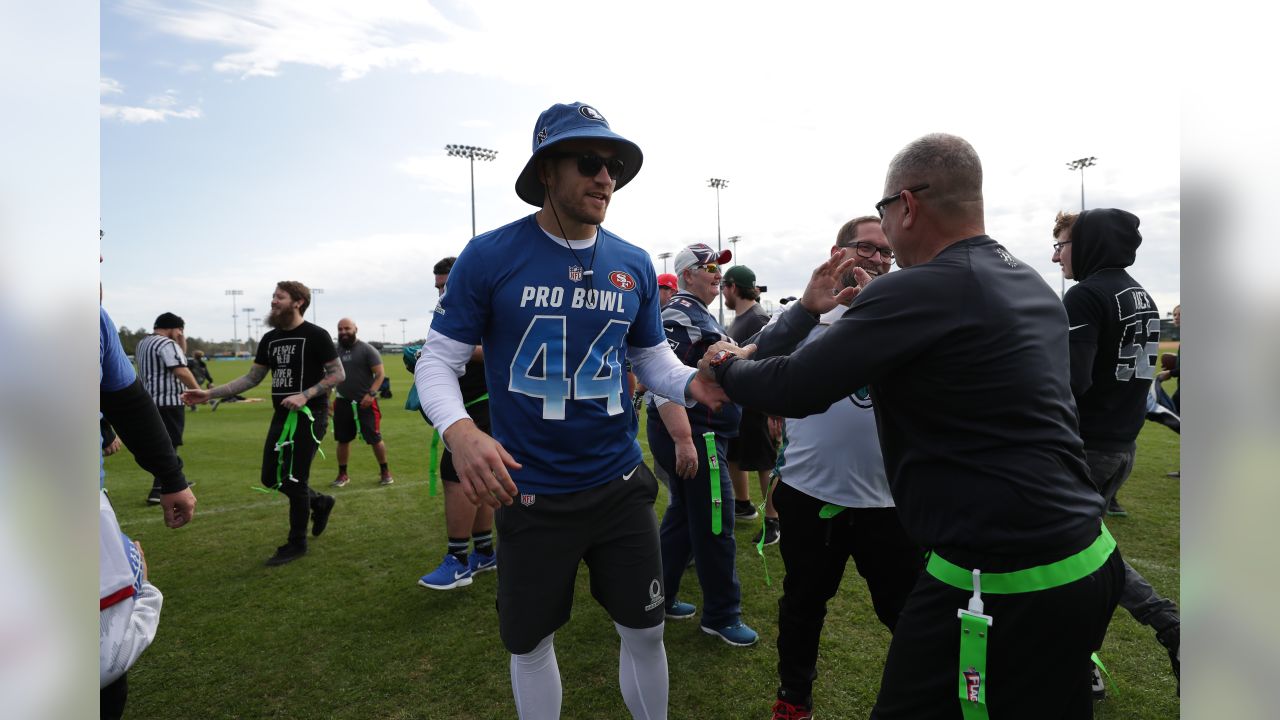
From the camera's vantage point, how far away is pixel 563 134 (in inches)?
102

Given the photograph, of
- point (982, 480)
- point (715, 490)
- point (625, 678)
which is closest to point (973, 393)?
point (982, 480)

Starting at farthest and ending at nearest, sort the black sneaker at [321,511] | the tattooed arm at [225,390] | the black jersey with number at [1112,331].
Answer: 1. the black sneaker at [321,511]
2. the tattooed arm at [225,390]
3. the black jersey with number at [1112,331]

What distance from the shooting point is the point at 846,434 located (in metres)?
3.21

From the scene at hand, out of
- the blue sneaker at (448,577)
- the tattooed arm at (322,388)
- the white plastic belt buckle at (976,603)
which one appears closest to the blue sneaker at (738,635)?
the blue sneaker at (448,577)

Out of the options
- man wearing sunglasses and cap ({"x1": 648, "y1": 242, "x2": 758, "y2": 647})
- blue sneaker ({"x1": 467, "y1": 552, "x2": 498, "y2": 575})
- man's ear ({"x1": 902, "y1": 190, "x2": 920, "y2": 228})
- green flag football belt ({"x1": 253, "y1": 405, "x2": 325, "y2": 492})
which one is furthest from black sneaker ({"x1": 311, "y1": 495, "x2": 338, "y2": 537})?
man's ear ({"x1": 902, "y1": 190, "x2": 920, "y2": 228})

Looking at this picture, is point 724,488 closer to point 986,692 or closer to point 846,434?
point 846,434

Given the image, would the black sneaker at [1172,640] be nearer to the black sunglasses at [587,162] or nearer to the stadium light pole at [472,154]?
the black sunglasses at [587,162]

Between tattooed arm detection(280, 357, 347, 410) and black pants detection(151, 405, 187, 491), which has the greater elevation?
tattooed arm detection(280, 357, 347, 410)

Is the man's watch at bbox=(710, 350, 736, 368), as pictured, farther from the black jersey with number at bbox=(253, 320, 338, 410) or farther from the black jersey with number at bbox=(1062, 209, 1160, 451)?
the black jersey with number at bbox=(253, 320, 338, 410)

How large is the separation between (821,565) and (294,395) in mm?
5151

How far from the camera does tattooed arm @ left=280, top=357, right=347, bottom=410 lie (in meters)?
6.13

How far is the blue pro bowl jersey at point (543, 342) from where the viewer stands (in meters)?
2.60

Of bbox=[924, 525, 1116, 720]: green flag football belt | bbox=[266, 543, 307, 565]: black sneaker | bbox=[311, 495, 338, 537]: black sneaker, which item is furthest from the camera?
bbox=[311, 495, 338, 537]: black sneaker

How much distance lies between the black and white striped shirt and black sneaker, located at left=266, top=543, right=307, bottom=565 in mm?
4127
